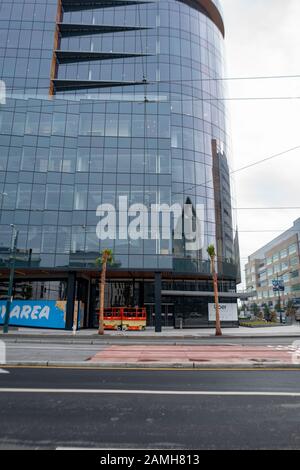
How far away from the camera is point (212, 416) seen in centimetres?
540

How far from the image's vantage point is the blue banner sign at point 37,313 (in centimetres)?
3284

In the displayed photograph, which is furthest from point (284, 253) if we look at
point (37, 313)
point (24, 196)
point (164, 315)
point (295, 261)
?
point (24, 196)

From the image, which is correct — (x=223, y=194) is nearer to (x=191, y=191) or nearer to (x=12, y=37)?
(x=191, y=191)

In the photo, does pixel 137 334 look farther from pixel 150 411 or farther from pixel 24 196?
pixel 150 411

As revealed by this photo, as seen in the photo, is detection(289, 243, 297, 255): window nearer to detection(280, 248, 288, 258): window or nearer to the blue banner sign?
detection(280, 248, 288, 258): window

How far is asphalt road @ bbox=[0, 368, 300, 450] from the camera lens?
4422mm

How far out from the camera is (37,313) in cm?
Answer: 3338

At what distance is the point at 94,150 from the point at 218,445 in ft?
120

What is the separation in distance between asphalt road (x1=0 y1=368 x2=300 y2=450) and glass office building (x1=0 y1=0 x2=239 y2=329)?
24.7 meters

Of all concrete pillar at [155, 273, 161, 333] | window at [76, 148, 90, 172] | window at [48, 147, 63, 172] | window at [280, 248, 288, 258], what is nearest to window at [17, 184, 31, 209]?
window at [48, 147, 63, 172]

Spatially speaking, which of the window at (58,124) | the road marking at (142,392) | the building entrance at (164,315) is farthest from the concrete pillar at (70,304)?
the road marking at (142,392)

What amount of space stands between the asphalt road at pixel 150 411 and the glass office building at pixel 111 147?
80.9 feet

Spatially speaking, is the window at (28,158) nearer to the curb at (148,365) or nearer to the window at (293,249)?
the curb at (148,365)

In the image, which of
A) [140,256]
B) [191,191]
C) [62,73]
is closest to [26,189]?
[140,256]
